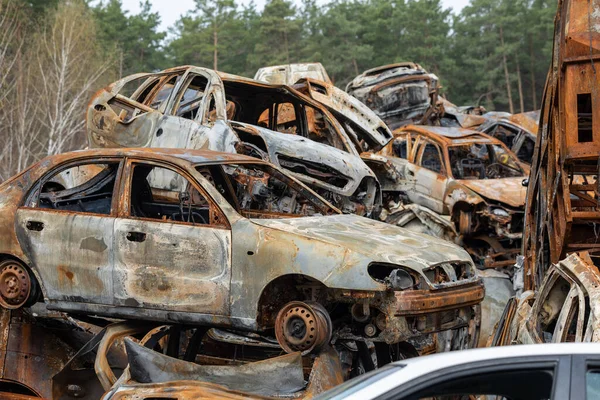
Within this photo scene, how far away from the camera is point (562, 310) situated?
185 inches

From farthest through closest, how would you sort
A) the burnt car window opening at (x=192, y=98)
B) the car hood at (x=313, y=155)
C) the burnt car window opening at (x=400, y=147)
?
the burnt car window opening at (x=400, y=147) < the burnt car window opening at (x=192, y=98) < the car hood at (x=313, y=155)

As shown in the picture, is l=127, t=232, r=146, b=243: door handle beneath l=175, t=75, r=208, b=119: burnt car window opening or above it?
beneath

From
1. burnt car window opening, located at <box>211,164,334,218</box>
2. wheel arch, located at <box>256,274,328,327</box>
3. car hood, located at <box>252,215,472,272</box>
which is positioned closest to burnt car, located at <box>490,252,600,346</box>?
car hood, located at <box>252,215,472,272</box>

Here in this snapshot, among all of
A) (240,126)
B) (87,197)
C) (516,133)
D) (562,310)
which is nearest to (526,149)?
(516,133)

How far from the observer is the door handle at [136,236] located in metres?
6.19

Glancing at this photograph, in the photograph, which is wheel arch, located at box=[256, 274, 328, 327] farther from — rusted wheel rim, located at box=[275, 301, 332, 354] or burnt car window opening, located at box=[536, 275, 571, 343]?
burnt car window opening, located at box=[536, 275, 571, 343]

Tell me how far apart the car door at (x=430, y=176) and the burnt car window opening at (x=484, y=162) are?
0.31 meters

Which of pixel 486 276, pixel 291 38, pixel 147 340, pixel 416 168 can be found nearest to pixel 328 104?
pixel 416 168

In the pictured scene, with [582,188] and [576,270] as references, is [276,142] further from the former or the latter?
[576,270]

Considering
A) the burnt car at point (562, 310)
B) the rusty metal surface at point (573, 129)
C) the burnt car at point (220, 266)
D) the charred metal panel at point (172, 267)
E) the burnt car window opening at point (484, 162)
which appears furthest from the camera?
the burnt car window opening at point (484, 162)

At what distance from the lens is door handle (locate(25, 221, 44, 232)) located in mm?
6496

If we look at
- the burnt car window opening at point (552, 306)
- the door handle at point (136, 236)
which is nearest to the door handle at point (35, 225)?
the door handle at point (136, 236)

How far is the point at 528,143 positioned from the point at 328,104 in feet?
22.0

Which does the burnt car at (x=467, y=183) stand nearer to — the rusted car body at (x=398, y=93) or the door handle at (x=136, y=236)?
the rusted car body at (x=398, y=93)
